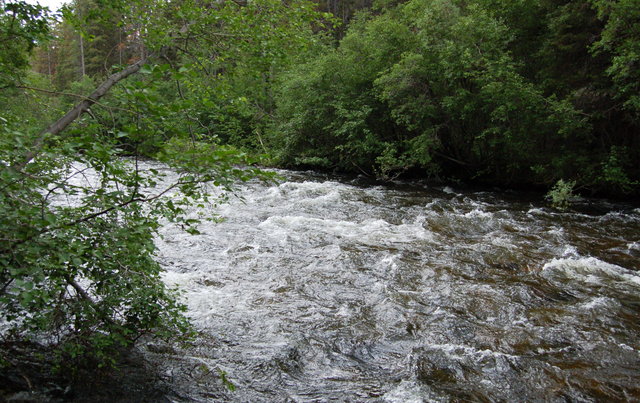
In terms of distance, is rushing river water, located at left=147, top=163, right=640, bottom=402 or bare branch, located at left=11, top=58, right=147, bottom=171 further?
rushing river water, located at left=147, top=163, right=640, bottom=402

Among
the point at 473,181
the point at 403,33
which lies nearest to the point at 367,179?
the point at 473,181

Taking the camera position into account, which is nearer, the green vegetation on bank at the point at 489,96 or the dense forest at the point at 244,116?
the dense forest at the point at 244,116

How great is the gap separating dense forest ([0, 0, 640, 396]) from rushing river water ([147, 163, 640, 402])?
1.10 meters

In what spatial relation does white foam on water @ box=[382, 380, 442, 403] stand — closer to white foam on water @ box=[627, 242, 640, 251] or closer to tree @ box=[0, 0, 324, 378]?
tree @ box=[0, 0, 324, 378]

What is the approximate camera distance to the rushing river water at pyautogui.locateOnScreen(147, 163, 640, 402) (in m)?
4.32

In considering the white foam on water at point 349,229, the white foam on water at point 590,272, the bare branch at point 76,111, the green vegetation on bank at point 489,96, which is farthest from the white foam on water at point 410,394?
the green vegetation on bank at point 489,96

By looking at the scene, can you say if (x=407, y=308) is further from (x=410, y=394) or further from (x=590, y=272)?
(x=590, y=272)

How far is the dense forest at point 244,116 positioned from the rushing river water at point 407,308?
1.10m

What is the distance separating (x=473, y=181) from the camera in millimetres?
17844

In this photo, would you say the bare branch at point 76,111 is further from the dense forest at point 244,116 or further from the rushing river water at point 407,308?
the rushing river water at point 407,308

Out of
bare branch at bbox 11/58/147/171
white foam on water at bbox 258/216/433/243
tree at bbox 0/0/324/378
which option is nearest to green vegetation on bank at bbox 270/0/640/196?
white foam on water at bbox 258/216/433/243

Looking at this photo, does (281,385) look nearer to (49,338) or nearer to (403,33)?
(49,338)

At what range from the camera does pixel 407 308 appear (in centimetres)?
607

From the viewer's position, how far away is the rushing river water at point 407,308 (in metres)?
4.32
